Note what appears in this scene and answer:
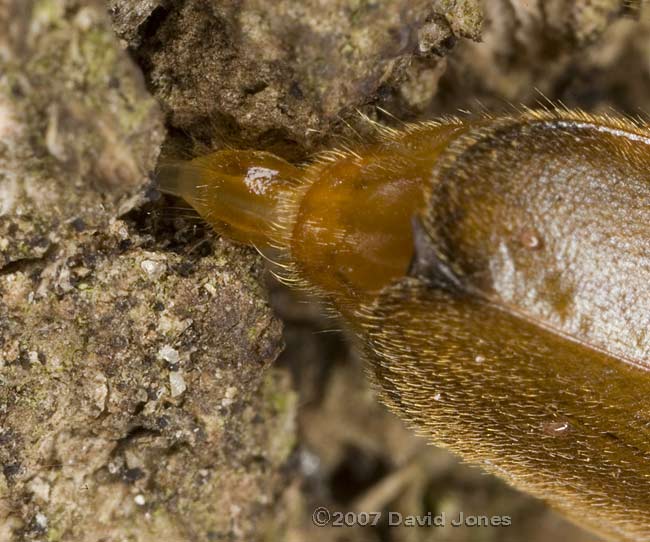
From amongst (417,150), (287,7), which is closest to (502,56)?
(417,150)

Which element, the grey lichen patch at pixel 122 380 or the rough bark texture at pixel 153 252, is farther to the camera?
the grey lichen patch at pixel 122 380

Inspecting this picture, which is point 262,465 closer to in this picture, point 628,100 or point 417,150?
point 417,150

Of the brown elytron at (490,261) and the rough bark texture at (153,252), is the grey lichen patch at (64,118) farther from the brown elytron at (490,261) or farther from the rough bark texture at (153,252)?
the brown elytron at (490,261)

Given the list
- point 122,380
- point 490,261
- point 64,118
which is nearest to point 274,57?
point 64,118

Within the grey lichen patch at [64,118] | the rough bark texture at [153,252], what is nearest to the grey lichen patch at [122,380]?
the rough bark texture at [153,252]

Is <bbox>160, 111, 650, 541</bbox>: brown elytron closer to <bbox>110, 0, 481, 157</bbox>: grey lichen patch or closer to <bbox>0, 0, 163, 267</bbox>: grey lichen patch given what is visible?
<bbox>110, 0, 481, 157</bbox>: grey lichen patch

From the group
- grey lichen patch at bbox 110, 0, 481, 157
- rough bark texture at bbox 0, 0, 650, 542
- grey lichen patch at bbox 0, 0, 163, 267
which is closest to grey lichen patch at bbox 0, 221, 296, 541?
rough bark texture at bbox 0, 0, 650, 542

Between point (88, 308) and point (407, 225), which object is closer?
point (407, 225)

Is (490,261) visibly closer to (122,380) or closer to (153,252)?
(153,252)
